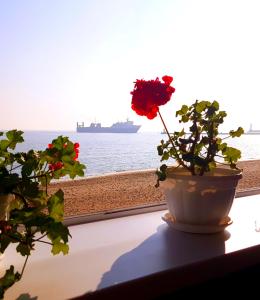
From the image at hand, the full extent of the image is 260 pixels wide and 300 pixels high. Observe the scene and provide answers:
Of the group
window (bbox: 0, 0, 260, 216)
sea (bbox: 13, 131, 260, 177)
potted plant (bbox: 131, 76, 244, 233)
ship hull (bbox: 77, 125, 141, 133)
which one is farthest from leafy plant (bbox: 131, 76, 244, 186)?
ship hull (bbox: 77, 125, 141, 133)

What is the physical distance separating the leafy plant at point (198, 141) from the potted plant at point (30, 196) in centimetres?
27

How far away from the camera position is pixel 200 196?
0.81 meters

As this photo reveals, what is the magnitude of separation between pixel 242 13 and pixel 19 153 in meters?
1.21

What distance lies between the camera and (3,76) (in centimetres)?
109

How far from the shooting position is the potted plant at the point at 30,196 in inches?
18.8

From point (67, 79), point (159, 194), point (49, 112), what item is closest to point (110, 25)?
point (67, 79)

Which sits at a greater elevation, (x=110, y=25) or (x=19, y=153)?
(x=110, y=25)

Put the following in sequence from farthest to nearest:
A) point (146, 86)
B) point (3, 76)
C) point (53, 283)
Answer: point (3, 76) → point (146, 86) → point (53, 283)

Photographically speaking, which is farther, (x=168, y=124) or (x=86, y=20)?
(x=86, y=20)

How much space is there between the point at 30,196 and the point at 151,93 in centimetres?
38

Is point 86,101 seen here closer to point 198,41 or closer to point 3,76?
point 3,76

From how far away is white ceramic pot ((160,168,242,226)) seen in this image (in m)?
0.80

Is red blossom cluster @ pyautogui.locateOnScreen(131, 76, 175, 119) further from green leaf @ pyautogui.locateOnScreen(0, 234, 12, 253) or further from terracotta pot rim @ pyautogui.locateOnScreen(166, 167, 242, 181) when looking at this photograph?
green leaf @ pyautogui.locateOnScreen(0, 234, 12, 253)

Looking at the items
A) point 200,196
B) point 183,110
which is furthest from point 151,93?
point 200,196
